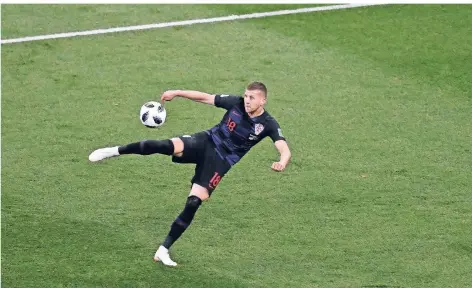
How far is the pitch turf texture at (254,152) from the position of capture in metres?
12.5

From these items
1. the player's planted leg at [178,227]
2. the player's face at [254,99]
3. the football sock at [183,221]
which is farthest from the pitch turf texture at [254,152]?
the player's face at [254,99]

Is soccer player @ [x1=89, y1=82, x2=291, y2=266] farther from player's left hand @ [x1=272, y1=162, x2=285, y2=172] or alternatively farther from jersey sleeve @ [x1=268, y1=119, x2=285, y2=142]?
player's left hand @ [x1=272, y1=162, x2=285, y2=172]

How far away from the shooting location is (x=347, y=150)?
15180 mm

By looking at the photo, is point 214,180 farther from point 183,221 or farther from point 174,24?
point 174,24

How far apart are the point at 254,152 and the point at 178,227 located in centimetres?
317

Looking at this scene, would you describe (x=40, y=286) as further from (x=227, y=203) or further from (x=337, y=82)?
(x=337, y=82)

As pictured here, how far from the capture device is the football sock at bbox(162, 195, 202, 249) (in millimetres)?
12258

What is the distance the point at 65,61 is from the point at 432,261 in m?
7.90

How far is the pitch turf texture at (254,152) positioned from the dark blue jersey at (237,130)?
1064mm

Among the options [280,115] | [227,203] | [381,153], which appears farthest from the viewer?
[280,115]

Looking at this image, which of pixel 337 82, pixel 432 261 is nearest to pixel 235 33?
pixel 337 82

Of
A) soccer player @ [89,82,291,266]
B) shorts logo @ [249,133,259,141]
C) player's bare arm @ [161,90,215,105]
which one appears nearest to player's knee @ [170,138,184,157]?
soccer player @ [89,82,291,266]

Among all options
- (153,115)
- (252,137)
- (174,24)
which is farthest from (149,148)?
(174,24)

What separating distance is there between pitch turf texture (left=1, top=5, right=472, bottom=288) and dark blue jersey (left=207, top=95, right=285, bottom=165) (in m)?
1.06
